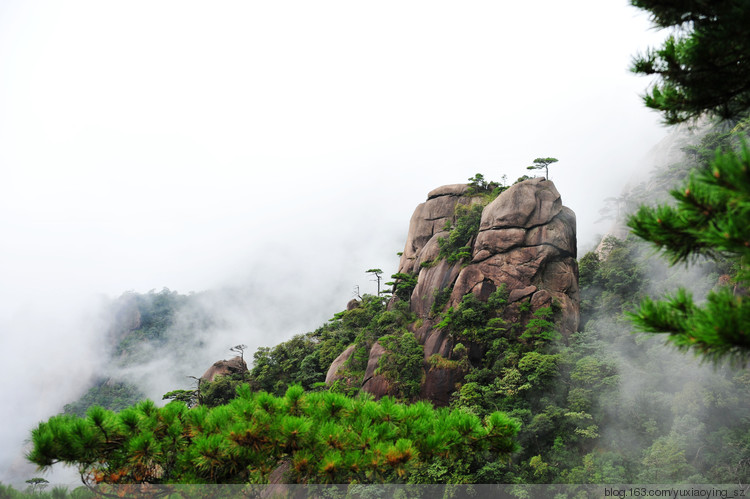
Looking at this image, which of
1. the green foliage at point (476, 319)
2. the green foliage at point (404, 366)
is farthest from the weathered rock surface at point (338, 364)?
the green foliage at point (476, 319)

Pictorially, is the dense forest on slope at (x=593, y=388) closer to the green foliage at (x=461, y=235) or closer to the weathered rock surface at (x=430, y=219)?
the green foliage at (x=461, y=235)

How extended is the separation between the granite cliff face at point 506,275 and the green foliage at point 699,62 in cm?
1498

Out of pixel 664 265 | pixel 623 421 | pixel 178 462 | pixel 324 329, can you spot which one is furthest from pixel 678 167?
pixel 178 462

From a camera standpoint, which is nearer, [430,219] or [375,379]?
[375,379]

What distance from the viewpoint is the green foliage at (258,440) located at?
2574mm

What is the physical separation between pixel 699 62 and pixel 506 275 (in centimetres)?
1669

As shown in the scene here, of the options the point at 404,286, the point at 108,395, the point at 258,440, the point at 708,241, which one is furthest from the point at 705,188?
the point at 108,395

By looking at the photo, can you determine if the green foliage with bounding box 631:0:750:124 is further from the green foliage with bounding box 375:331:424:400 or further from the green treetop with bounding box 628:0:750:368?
the green foliage with bounding box 375:331:424:400

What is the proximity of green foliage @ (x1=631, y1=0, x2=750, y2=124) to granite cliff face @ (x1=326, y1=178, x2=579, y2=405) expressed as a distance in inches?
590

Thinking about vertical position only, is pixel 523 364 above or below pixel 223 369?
above

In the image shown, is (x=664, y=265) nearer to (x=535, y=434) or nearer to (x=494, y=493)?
(x=535, y=434)

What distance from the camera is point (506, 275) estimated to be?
18156 millimetres

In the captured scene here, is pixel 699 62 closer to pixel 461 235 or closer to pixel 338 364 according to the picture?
pixel 461 235

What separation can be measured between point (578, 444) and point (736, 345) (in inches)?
542
